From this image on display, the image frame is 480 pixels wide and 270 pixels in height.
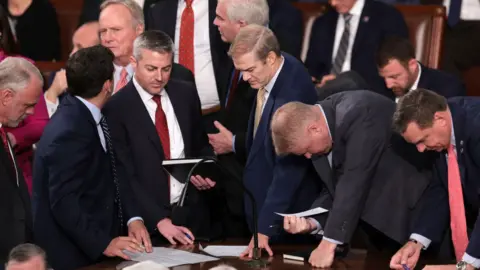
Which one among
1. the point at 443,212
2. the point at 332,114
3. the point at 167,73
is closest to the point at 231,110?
the point at 167,73

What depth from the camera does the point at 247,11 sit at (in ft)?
17.7

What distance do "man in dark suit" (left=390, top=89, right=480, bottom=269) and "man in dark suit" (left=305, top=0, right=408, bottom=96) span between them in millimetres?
1505

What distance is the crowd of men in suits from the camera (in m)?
4.51

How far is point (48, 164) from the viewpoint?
4.53m

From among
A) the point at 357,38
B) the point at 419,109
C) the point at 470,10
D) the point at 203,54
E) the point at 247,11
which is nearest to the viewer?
the point at 419,109

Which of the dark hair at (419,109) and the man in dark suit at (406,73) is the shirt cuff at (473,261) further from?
the man in dark suit at (406,73)

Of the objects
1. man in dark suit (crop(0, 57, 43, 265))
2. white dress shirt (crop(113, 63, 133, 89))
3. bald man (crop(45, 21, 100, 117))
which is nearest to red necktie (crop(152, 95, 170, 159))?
white dress shirt (crop(113, 63, 133, 89))

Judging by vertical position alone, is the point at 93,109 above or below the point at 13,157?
above

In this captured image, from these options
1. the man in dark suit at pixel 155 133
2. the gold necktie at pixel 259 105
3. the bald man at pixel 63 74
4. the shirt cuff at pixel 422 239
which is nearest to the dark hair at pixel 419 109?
the shirt cuff at pixel 422 239

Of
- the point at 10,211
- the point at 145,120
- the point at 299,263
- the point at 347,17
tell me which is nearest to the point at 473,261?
the point at 299,263

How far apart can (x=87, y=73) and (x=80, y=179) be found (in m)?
0.48

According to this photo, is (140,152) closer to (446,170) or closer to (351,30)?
(446,170)

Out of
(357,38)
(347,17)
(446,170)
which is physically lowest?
(446,170)

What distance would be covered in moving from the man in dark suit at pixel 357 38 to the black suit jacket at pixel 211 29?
595 millimetres
